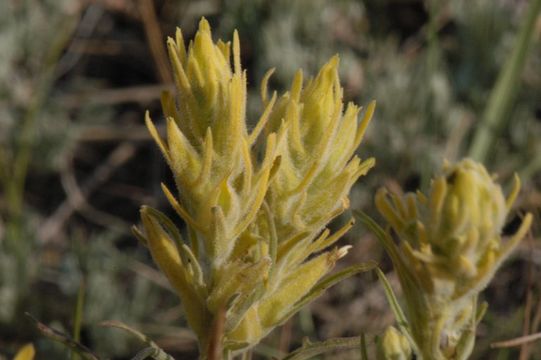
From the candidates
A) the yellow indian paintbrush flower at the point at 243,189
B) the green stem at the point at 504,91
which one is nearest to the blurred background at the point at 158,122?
the green stem at the point at 504,91

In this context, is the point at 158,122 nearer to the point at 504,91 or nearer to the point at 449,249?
the point at 504,91

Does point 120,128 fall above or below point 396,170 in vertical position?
above

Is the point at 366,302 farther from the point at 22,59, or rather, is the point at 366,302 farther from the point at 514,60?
the point at 22,59

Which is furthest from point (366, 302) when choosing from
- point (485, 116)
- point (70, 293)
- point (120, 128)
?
point (120, 128)

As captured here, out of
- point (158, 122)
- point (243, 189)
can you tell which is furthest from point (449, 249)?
point (158, 122)

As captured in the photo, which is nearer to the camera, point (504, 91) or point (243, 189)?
point (243, 189)

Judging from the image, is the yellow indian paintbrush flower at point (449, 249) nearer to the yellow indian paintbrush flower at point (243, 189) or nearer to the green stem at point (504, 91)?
the yellow indian paintbrush flower at point (243, 189)

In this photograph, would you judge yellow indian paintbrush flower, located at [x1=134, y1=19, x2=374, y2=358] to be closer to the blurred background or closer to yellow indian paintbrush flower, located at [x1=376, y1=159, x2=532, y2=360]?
yellow indian paintbrush flower, located at [x1=376, y1=159, x2=532, y2=360]
